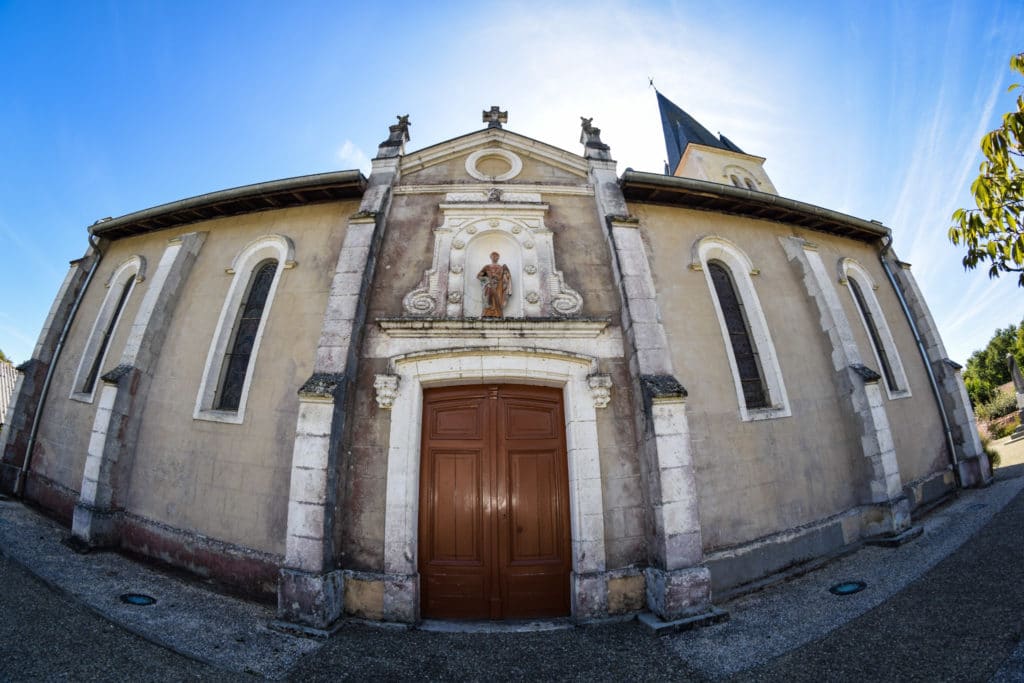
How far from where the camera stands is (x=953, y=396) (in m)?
8.51

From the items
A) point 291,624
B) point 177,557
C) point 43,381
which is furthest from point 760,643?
point 43,381

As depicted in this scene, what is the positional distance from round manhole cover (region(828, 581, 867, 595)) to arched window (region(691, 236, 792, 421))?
7.14 feet

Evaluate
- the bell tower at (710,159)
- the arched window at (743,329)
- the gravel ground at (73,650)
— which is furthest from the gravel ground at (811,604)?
the bell tower at (710,159)

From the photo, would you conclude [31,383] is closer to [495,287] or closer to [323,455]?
[323,455]

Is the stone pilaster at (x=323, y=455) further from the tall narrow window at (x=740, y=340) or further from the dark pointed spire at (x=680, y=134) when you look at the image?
the dark pointed spire at (x=680, y=134)

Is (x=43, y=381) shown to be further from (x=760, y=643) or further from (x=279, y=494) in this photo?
(x=760, y=643)

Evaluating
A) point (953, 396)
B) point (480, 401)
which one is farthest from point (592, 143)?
point (953, 396)

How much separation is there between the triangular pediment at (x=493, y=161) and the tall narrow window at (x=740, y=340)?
10.3 ft

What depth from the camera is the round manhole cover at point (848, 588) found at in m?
4.48

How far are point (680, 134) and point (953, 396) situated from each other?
14171mm

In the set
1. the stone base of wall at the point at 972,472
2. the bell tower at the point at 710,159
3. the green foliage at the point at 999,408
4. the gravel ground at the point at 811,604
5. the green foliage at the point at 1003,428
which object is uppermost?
the bell tower at the point at 710,159

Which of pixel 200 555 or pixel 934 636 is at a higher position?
pixel 200 555

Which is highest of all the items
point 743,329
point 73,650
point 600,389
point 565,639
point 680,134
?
point 680,134

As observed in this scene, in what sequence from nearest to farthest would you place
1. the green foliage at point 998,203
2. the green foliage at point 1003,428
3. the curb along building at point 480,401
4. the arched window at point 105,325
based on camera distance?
the green foliage at point 998,203 < the curb along building at point 480,401 < the arched window at point 105,325 < the green foliage at point 1003,428
